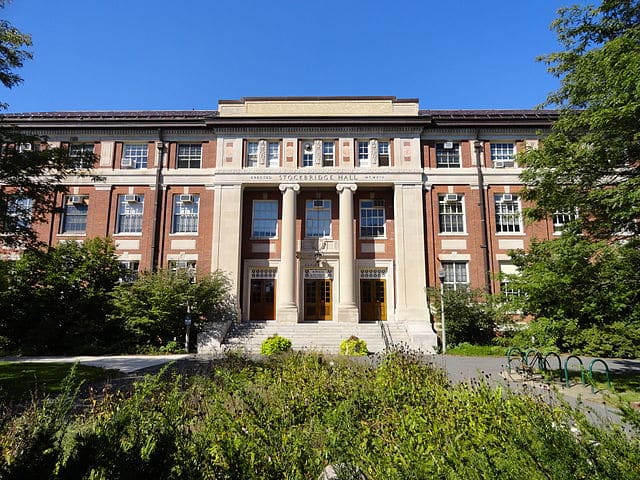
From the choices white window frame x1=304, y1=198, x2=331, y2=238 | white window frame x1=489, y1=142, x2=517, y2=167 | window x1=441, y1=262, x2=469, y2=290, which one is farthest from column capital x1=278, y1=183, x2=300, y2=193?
white window frame x1=489, y1=142, x2=517, y2=167

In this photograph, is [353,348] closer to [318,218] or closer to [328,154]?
[318,218]

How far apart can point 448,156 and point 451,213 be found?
11.5ft

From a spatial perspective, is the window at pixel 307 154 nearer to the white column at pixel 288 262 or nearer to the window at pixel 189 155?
the white column at pixel 288 262

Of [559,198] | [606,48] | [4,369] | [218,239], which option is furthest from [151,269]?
[606,48]

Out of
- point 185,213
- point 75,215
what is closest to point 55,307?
point 75,215

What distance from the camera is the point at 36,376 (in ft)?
33.6

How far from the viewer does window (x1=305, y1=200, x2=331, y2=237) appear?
23.4 meters

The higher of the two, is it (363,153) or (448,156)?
(363,153)

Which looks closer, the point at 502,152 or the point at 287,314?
the point at 287,314

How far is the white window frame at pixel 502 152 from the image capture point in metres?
23.3

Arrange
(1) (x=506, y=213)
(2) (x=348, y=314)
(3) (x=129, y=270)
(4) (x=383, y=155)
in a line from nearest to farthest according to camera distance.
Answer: (3) (x=129, y=270) → (2) (x=348, y=314) → (1) (x=506, y=213) → (4) (x=383, y=155)

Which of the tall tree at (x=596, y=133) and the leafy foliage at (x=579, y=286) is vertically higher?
the tall tree at (x=596, y=133)

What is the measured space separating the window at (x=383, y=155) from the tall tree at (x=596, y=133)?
12515 mm

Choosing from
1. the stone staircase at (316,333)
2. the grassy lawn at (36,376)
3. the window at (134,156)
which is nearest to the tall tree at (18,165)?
the grassy lawn at (36,376)
